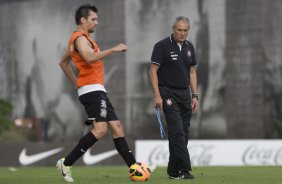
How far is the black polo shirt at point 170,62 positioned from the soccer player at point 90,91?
3.08 ft

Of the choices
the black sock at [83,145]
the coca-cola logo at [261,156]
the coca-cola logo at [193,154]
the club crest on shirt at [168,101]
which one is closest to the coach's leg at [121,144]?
the black sock at [83,145]

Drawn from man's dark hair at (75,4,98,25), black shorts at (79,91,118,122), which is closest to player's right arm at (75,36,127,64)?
man's dark hair at (75,4,98,25)

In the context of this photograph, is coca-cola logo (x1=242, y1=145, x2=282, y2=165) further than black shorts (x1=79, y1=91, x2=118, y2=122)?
Yes

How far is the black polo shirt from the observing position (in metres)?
9.60

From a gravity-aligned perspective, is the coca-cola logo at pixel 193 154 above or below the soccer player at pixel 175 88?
below

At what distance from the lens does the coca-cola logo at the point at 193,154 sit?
21252 mm

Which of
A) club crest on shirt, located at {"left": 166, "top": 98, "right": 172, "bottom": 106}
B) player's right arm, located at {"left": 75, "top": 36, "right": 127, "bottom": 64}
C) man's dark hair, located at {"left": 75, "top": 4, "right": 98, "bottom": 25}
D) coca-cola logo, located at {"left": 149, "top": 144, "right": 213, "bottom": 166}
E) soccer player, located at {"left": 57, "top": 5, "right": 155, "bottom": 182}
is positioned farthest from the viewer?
coca-cola logo, located at {"left": 149, "top": 144, "right": 213, "bottom": 166}

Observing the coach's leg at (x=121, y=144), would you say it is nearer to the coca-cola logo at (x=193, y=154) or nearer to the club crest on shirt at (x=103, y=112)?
the club crest on shirt at (x=103, y=112)

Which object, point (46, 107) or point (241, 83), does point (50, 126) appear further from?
point (241, 83)

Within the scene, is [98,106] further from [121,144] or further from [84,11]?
[84,11]

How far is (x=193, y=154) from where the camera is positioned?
21.4m

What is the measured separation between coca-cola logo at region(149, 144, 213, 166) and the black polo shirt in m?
11.6

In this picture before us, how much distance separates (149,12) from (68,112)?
27.5 ft

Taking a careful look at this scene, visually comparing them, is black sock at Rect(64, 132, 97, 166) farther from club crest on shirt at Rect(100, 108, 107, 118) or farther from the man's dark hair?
the man's dark hair
